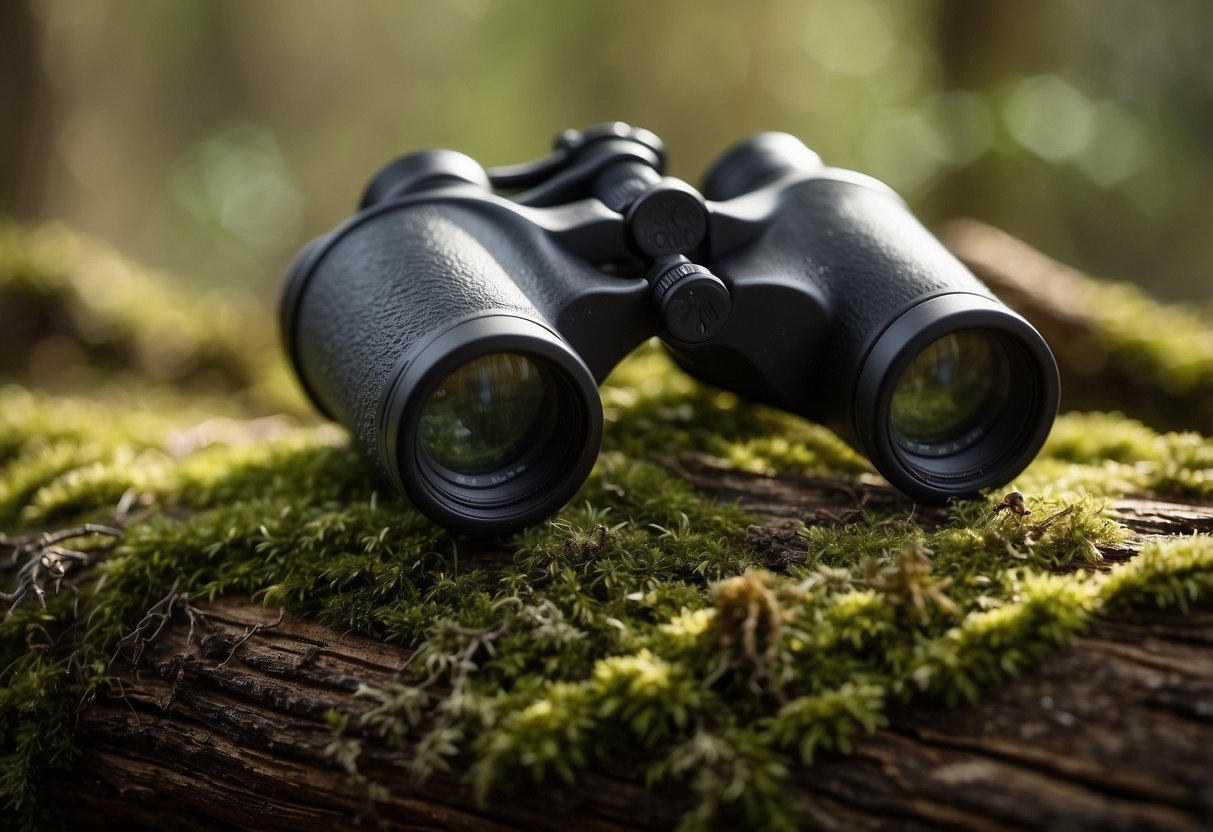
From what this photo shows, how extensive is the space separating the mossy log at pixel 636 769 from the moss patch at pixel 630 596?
0.04 meters

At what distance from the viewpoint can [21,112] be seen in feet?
15.1

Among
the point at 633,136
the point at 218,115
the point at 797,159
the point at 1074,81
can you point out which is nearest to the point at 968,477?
the point at 797,159

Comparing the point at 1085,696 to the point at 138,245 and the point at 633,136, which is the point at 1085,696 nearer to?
the point at 633,136

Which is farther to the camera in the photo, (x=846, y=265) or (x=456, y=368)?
(x=846, y=265)

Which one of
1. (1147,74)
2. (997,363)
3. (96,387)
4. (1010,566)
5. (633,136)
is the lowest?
(1010,566)

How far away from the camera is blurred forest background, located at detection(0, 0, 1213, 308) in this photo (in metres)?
6.20

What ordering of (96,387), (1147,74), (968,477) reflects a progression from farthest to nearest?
(1147,74), (96,387), (968,477)

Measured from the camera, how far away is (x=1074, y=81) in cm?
733

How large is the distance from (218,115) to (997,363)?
9.45 metres

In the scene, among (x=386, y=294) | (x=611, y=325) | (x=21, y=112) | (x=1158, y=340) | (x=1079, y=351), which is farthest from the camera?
(x=21, y=112)

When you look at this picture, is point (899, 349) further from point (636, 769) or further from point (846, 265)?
point (636, 769)

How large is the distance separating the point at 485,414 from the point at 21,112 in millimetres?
3815

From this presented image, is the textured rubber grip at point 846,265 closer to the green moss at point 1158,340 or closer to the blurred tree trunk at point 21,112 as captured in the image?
the green moss at point 1158,340

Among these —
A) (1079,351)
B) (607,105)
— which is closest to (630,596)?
(1079,351)
